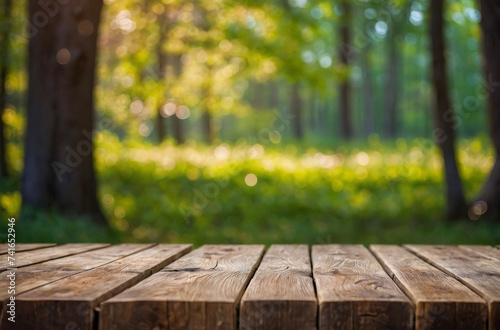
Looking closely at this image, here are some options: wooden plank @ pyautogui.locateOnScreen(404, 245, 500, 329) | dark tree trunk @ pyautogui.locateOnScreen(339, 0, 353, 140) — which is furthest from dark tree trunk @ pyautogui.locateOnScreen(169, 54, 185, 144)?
wooden plank @ pyautogui.locateOnScreen(404, 245, 500, 329)

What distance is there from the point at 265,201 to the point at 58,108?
152 inches

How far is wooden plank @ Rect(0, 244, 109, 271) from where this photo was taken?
95.6 inches

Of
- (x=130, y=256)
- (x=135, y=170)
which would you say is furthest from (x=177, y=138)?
(x=130, y=256)

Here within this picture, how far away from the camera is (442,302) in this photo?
1.64 metres

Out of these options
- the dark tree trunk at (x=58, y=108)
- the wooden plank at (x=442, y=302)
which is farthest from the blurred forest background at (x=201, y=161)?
the wooden plank at (x=442, y=302)

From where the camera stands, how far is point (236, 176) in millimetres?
11047

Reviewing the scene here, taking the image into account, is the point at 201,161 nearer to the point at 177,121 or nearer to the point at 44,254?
the point at 177,121

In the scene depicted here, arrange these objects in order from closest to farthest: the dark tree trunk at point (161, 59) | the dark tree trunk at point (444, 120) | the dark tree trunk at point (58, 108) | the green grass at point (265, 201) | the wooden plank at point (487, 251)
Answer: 1. the wooden plank at point (487, 251)
2. the dark tree trunk at point (58, 108)
3. the green grass at point (265, 201)
4. the dark tree trunk at point (444, 120)
5. the dark tree trunk at point (161, 59)

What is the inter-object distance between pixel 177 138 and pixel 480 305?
19.0 metres

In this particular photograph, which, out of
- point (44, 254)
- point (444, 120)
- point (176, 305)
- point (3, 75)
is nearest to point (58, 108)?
point (3, 75)

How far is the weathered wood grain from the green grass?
10.8 ft

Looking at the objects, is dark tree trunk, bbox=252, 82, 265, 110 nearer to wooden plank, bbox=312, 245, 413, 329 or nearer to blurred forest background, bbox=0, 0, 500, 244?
blurred forest background, bbox=0, 0, 500, 244

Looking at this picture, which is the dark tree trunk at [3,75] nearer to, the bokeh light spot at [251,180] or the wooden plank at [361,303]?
the bokeh light spot at [251,180]

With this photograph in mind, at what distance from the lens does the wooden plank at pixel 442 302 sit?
163 centimetres
